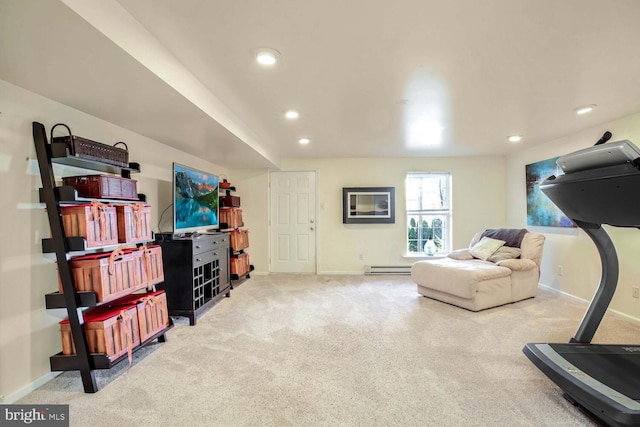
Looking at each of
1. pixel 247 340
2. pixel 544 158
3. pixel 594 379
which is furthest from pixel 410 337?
pixel 544 158

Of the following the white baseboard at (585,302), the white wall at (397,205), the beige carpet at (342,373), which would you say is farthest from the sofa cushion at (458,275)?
the white wall at (397,205)

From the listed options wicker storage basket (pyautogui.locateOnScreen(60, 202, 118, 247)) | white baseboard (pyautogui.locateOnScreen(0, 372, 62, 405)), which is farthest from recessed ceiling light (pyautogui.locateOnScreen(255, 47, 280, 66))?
white baseboard (pyautogui.locateOnScreen(0, 372, 62, 405))

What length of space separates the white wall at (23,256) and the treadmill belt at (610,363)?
345 centimetres

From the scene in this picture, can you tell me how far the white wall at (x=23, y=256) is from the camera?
1815mm

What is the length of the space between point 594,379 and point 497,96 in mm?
2153

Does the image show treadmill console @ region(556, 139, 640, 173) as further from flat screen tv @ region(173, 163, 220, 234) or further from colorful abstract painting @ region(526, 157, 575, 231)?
flat screen tv @ region(173, 163, 220, 234)

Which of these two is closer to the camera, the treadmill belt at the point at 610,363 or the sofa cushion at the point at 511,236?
the treadmill belt at the point at 610,363

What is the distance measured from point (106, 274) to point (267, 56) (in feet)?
5.93

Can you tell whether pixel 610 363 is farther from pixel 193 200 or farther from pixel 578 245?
pixel 193 200

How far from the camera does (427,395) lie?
1.86 meters

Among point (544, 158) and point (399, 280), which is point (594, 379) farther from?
point (544, 158)

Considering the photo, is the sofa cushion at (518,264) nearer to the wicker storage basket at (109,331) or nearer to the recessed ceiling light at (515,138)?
the recessed ceiling light at (515,138)

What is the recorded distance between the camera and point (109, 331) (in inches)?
80.0

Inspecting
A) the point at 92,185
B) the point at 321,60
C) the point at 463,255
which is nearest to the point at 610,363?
the point at 463,255
